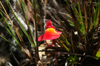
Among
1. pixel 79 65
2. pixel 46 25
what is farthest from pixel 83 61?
pixel 46 25

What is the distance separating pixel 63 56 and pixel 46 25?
0.86 feet

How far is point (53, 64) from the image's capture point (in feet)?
2.80

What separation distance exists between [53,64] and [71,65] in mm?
128

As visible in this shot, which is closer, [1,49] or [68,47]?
[68,47]

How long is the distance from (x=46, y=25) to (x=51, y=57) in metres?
0.26

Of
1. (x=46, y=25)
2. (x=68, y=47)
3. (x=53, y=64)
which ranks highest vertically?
(x=46, y=25)

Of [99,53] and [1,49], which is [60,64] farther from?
[1,49]

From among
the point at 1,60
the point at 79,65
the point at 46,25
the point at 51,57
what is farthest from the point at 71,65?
the point at 1,60

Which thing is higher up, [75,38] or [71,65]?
[75,38]

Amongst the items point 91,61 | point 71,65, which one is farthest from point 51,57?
point 91,61

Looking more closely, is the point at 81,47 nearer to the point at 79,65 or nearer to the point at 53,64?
the point at 79,65

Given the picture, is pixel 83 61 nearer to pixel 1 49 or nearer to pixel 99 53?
pixel 99 53

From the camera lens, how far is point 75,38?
88cm

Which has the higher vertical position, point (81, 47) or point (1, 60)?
point (81, 47)
